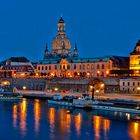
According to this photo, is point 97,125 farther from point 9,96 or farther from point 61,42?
point 61,42

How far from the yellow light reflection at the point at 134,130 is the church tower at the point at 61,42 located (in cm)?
10175

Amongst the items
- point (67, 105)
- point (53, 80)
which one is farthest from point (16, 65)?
point (67, 105)

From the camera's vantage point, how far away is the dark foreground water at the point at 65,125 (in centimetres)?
4644

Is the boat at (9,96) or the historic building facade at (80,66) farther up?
the historic building facade at (80,66)

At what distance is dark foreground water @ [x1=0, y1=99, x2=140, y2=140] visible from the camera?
46438 millimetres

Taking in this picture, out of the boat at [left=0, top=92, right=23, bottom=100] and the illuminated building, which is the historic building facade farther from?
the boat at [left=0, top=92, right=23, bottom=100]

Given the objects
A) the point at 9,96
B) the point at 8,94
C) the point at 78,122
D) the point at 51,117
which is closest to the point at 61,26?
the point at 8,94

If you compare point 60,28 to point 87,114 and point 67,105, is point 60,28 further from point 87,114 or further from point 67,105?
point 87,114

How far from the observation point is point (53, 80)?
10856cm

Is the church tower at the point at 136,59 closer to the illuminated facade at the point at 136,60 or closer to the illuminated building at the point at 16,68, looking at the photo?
the illuminated facade at the point at 136,60

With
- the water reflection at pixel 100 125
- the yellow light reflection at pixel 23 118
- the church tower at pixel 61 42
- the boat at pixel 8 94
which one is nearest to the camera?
the water reflection at pixel 100 125

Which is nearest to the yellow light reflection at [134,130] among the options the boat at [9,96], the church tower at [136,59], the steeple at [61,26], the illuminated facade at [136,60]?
the boat at [9,96]

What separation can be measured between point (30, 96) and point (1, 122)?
3770cm

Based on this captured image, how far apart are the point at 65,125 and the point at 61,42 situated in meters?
105
